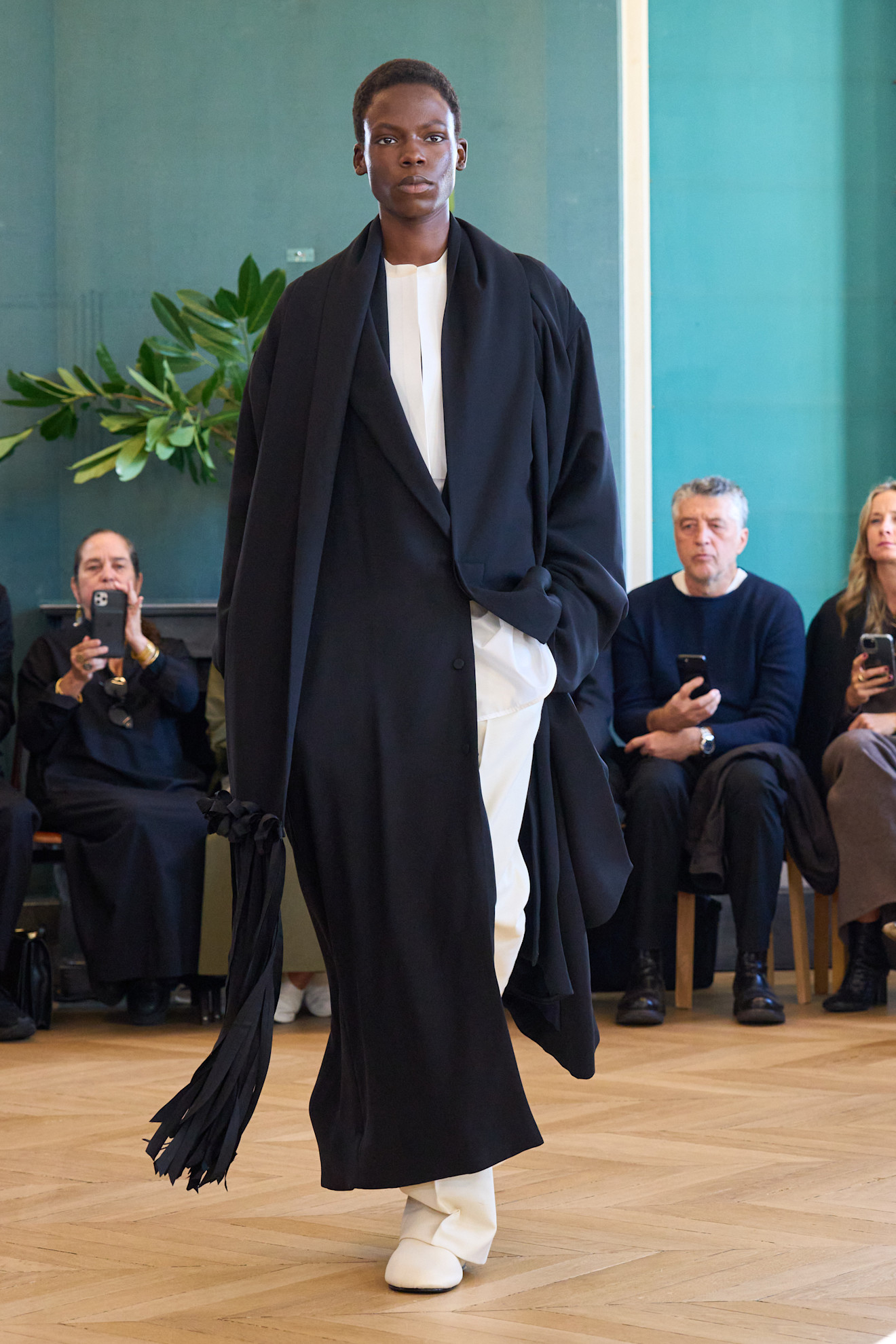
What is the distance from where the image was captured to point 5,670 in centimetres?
434

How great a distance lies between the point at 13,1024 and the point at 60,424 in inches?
77.6

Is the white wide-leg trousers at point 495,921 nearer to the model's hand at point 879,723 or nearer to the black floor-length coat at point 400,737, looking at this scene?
the black floor-length coat at point 400,737

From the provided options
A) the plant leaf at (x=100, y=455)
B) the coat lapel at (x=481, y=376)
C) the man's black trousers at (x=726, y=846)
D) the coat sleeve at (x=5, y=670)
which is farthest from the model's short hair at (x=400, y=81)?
the plant leaf at (x=100, y=455)

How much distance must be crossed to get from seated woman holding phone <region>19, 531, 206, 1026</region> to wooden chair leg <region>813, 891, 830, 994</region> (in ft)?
5.46

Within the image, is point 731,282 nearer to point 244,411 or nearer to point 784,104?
point 784,104

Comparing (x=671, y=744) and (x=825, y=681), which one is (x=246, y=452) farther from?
(x=825, y=681)

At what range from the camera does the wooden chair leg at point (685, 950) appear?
405 centimetres

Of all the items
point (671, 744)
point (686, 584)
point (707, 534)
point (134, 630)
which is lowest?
point (671, 744)

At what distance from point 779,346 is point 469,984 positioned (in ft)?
12.9

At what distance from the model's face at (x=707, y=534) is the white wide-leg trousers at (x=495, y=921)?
2652 millimetres

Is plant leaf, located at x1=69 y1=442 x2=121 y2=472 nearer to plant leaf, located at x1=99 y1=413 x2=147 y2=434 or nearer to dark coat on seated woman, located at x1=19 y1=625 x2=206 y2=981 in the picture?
plant leaf, located at x1=99 y1=413 x2=147 y2=434

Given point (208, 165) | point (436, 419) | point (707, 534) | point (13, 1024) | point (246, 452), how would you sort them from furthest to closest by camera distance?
point (208, 165)
point (707, 534)
point (13, 1024)
point (246, 452)
point (436, 419)

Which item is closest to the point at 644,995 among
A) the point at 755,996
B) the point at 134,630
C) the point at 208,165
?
the point at 755,996

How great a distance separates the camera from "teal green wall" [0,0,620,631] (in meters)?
5.09
